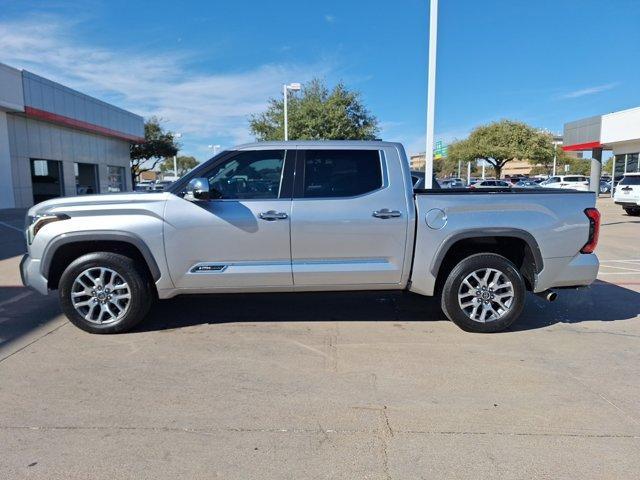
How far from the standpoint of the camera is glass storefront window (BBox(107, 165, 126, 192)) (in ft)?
102

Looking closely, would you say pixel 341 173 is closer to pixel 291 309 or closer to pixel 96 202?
pixel 291 309

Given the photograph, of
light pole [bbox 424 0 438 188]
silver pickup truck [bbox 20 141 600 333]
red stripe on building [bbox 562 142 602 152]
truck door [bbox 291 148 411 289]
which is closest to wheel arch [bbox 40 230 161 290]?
silver pickup truck [bbox 20 141 600 333]

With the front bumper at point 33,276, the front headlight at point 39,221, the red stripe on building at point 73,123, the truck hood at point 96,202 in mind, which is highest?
the red stripe on building at point 73,123

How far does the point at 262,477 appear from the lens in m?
2.64

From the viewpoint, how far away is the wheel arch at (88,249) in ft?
15.2

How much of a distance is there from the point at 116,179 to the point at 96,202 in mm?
30096

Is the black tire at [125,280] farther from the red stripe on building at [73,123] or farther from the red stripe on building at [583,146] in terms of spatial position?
the red stripe on building at [583,146]

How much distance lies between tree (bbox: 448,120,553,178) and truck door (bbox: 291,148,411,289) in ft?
148

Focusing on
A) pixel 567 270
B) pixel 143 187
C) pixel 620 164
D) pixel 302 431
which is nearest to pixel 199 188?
pixel 302 431

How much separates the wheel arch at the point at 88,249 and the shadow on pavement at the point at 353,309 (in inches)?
32.4

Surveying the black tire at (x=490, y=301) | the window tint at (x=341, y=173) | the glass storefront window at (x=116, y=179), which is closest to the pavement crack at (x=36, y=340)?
the window tint at (x=341, y=173)

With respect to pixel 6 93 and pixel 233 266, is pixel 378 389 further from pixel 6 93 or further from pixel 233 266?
pixel 6 93

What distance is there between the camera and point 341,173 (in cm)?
493

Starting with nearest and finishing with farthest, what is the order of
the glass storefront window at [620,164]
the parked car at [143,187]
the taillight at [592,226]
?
the taillight at [592,226]
the parked car at [143,187]
the glass storefront window at [620,164]
